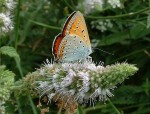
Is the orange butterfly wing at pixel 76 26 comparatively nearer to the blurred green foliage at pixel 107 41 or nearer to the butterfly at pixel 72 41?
the butterfly at pixel 72 41

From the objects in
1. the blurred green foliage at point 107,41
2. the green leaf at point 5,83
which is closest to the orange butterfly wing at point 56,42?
the green leaf at point 5,83


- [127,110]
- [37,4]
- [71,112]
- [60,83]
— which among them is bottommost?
[127,110]

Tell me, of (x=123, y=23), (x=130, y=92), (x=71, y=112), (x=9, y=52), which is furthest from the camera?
(x=123, y=23)

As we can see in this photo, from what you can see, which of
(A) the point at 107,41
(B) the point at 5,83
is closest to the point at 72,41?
(B) the point at 5,83

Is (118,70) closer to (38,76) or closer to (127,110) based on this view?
(38,76)

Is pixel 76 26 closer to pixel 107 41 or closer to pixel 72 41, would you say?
pixel 72 41

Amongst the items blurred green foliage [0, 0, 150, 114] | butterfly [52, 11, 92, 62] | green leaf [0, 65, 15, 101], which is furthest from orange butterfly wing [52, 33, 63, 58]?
blurred green foliage [0, 0, 150, 114]

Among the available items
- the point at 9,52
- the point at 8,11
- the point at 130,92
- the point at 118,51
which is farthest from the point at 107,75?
the point at 118,51
